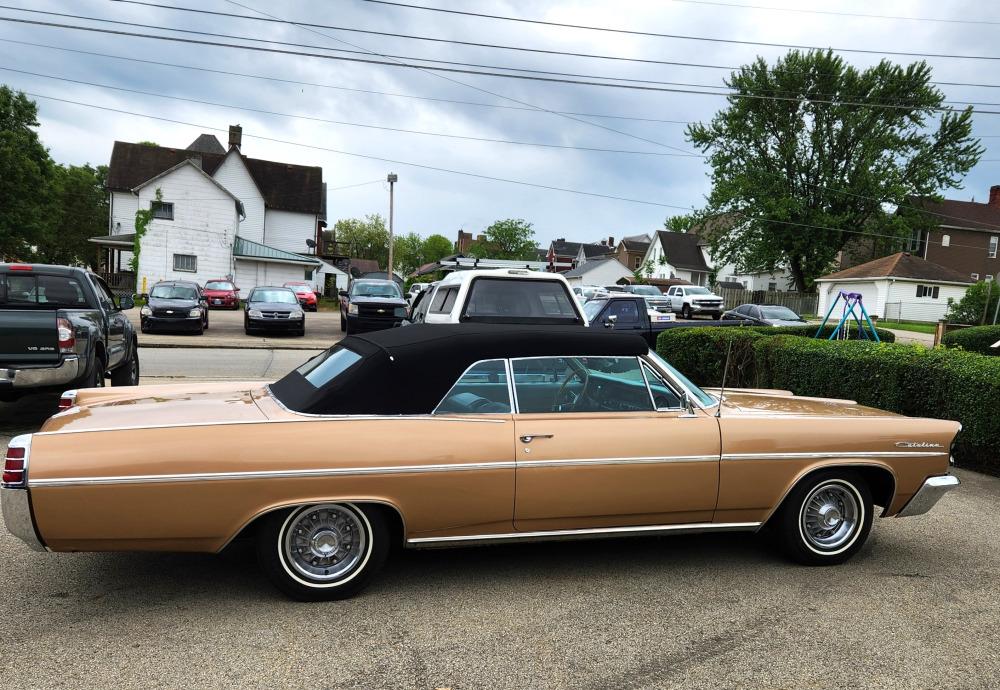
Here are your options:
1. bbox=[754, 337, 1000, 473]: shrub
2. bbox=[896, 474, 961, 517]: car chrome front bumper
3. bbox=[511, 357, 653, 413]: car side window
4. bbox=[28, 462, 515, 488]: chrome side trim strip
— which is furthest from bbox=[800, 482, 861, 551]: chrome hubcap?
bbox=[754, 337, 1000, 473]: shrub

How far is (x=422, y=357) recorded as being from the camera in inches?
165

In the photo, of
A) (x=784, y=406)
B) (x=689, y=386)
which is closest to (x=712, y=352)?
(x=784, y=406)

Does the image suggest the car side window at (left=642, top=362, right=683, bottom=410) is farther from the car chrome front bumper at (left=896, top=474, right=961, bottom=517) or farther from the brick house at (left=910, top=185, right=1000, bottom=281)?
the brick house at (left=910, top=185, right=1000, bottom=281)

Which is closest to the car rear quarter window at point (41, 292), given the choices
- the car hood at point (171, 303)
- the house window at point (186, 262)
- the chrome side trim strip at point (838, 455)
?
the chrome side trim strip at point (838, 455)

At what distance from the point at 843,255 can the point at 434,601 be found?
61.7 m

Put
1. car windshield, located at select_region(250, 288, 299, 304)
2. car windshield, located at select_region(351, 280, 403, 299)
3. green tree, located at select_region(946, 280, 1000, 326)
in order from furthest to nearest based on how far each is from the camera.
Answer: green tree, located at select_region(946, 280, 1000, 326) < car windshield, located at select_region(250, 288, 299, 304) < car windshield, located at select_region(351, 280, 403, 299)

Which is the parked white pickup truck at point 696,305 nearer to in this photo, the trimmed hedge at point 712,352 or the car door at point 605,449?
the trimmed hedge at point 712,352

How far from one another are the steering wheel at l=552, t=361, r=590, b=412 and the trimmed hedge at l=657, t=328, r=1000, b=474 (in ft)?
16.8

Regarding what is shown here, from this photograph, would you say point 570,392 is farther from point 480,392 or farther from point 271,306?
point 271,306

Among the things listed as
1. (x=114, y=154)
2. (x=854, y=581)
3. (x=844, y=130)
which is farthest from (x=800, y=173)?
(x=854, y=581)

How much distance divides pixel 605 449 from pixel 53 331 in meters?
6.24

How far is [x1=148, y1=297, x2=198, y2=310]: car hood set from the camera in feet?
70.9

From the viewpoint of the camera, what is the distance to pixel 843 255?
58875mm

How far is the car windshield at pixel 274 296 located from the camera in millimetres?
23094
